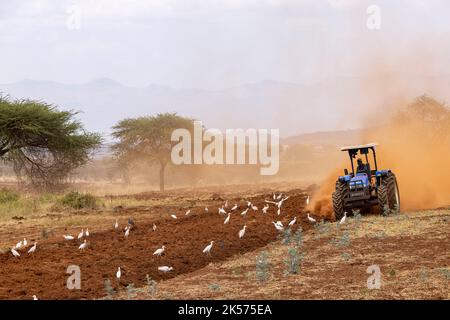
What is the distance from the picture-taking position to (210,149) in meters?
73.0

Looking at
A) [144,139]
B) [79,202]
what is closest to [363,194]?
[79,202]

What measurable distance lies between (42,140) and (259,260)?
980 inches

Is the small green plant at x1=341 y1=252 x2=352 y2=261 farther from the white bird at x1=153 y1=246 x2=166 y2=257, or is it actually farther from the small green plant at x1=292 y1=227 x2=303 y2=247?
the white bird at x1=153 y1=246 x2=166 y2=257

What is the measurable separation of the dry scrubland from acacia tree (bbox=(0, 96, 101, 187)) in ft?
40.4

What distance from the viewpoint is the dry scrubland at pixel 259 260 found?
37.8 ft

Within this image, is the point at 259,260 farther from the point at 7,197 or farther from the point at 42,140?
the point at 42,140

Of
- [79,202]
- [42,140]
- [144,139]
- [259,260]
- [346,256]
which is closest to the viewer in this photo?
[259,260]

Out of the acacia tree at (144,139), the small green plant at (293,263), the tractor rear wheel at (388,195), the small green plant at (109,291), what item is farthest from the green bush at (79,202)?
the acacia tree at (144,139)

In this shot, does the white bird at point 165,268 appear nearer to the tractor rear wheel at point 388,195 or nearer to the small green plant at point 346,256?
the small green plant at point 346,256

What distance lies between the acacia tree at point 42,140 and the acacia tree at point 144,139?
21614mm

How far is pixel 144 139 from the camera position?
61.2 meters

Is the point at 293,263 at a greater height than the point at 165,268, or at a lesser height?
greater

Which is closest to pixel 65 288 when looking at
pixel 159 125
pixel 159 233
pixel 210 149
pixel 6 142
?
pixel 159 233
